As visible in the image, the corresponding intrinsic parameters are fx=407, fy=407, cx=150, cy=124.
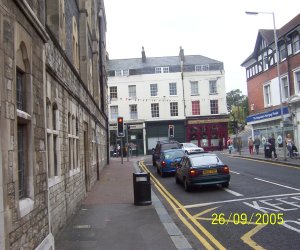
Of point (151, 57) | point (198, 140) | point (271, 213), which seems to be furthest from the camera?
point (151, 57)

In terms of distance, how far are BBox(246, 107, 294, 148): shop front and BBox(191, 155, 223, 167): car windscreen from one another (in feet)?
51.1

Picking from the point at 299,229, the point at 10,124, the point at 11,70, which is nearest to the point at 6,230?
the point at 10,124

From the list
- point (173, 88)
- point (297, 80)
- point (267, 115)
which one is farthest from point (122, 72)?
A: point (297, 80)

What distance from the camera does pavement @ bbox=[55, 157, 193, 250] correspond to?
7895 mm

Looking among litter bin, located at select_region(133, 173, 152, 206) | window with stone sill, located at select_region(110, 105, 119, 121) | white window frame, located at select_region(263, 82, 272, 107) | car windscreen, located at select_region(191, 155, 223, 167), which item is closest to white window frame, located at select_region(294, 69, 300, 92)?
white window frame, located at select_region(263, 82, 272, 107)

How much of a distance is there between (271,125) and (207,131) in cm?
2012

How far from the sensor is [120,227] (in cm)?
959

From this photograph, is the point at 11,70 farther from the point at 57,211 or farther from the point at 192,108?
the point at 192,108

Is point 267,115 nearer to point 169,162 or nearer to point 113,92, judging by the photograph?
point 169,162

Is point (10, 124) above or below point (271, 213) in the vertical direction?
above

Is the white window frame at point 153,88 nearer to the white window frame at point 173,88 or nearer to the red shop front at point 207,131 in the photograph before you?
the white window frame at point 173,88

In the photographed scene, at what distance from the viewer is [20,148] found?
599 cm

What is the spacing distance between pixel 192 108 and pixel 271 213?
45486 mm

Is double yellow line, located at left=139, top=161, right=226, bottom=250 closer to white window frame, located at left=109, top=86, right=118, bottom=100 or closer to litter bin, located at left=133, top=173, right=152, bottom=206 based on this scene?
litter bin, located at left=133, top=173, right=152, bottom=206
